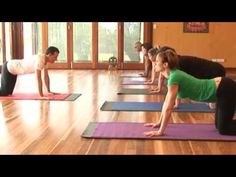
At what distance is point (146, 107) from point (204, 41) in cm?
591

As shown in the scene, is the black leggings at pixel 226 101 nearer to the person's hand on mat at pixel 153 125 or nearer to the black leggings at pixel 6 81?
the person's hand on mat at pixel 153 125

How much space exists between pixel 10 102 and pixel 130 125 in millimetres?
2050

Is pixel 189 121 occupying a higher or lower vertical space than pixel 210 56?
lower

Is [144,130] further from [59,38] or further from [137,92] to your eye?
[59,38]

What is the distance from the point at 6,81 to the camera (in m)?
5.07

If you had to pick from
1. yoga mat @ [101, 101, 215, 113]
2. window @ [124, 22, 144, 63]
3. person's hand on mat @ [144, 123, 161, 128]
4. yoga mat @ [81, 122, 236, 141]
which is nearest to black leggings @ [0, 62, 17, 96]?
yoga mat @ [101, 101, 215, 113]

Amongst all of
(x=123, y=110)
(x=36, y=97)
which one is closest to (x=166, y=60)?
(x=123, y=110)

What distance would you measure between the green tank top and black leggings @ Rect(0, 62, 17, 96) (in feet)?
9.71

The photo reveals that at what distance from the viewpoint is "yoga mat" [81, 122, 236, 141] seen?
296cm

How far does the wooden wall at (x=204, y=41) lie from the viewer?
9.66 metres

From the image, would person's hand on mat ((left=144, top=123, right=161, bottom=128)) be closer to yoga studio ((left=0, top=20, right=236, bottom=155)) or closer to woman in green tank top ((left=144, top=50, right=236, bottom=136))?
yoga studio ((left=0, top=20, right=236, bottom=155))
